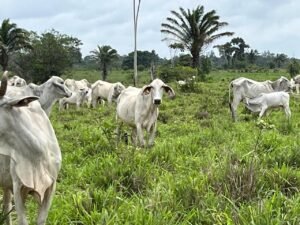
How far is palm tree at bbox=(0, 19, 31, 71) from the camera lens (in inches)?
1495

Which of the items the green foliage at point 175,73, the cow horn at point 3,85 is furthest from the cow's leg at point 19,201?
the green foliage at point 175,73

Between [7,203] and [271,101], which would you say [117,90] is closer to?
[271,101]

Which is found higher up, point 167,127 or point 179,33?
point 179,33

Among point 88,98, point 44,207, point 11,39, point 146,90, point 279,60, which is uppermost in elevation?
point 11,39

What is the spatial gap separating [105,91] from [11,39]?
19.9 metres

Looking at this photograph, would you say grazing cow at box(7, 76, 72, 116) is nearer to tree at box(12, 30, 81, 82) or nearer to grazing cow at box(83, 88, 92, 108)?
grazing cow at box(83, 88, 92, 108)

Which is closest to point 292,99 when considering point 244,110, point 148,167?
point 244,110

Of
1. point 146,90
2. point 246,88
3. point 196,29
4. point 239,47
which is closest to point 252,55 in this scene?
point 239,47

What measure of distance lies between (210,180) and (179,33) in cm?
3242

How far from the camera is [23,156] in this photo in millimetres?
3365

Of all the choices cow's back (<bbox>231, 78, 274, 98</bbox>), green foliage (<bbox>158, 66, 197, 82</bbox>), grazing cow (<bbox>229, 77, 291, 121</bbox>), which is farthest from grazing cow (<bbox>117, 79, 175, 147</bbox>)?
green foliage (<bbox>158, 66, 197, 82</bbox>)

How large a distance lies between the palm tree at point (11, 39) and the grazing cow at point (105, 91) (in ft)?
60.0

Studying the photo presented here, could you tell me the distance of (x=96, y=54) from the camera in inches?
1865

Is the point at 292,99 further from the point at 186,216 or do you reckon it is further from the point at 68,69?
the point at 68,69
